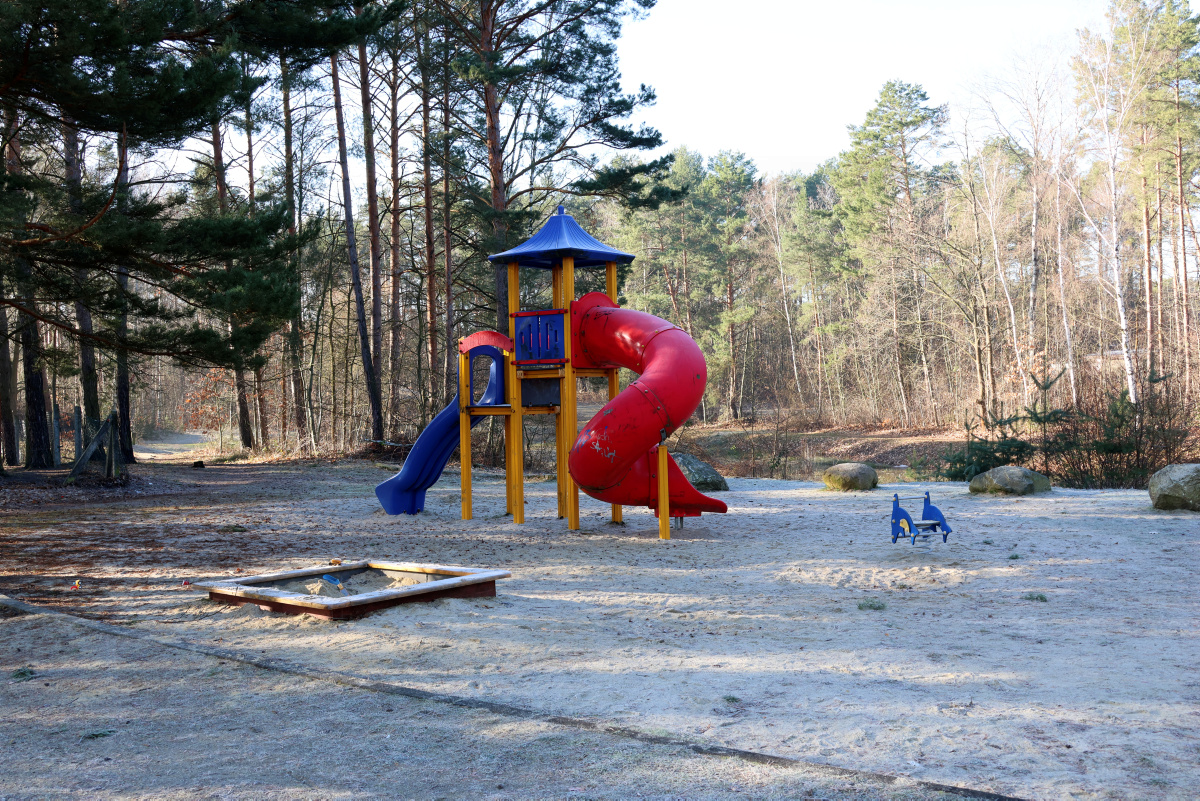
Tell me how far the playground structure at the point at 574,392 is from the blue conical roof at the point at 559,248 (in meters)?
0.02

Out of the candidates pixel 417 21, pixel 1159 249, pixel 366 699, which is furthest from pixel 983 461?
pixel 1159 249

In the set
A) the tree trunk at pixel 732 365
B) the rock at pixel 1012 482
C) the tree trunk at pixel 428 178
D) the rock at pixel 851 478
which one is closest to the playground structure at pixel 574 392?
the rock at pixel 851 478

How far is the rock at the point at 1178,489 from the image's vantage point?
10.1m

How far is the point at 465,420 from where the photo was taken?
Answer: 39.2 ft

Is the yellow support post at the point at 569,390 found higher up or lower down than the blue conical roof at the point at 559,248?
lower down

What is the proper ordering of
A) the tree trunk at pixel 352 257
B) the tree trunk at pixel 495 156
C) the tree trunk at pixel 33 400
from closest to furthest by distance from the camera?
the tree trunk at pixel 33 400
the tree trunk at pixel 495 156
the tree trunk at pixel 352 257

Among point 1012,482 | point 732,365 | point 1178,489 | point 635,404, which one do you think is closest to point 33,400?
point 635,404

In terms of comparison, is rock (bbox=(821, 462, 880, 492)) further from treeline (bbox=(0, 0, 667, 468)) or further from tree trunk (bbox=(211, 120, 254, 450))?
tree trunk (bbox=(211, 120, 254, 450))

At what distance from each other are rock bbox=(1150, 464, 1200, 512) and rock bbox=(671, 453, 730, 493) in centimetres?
661

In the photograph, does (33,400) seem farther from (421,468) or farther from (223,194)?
(421,468)

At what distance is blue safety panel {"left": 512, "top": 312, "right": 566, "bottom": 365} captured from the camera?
11094 millimetres

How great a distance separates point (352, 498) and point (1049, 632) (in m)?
11.7

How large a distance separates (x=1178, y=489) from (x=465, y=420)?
30.4 ft

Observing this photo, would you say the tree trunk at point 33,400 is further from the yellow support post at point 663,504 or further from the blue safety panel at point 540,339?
the yellow support post at point 663,504
